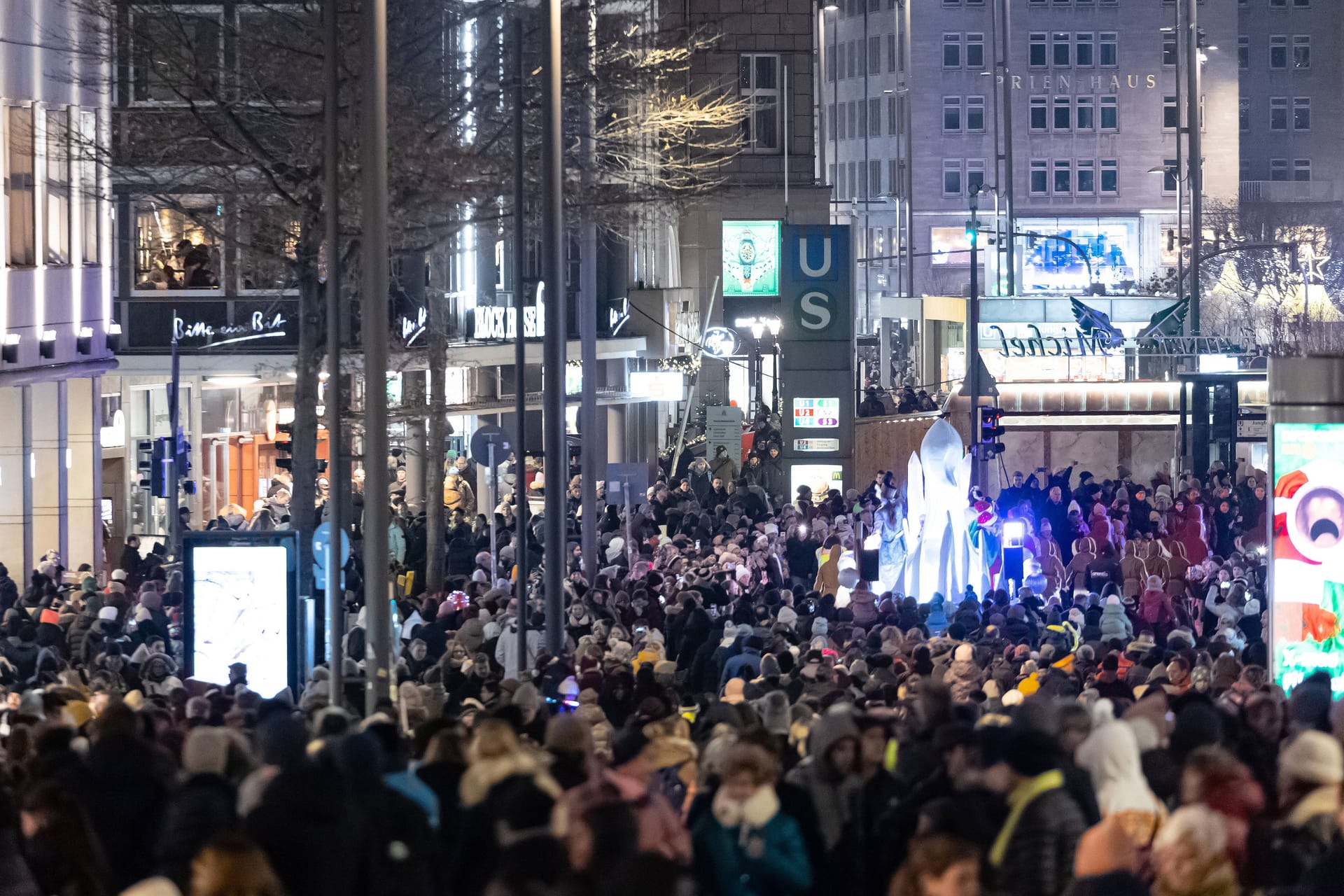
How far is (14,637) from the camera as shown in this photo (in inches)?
782

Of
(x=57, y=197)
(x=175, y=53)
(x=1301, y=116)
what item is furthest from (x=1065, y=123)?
(x=175, y=53)

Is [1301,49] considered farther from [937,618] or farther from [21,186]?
[937,618]

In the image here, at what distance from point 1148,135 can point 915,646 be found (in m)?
91.1

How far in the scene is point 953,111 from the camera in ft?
348

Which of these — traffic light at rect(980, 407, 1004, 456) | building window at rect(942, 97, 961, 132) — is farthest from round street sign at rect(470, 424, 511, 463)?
building window at rect(942, 97, 961, 132)

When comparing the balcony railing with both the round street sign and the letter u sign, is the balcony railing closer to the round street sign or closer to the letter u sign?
the letter u sign

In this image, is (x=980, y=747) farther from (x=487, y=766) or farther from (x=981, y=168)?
(x=981, y=168)

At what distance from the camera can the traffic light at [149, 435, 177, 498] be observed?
31.2m

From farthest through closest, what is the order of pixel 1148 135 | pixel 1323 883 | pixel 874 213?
pixel 874 213 → pixel 1148 135 → pixel 1323 883

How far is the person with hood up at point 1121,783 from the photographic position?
9531 mm

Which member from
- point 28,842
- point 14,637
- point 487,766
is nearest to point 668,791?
point 487,766

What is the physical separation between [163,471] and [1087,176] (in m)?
79.9

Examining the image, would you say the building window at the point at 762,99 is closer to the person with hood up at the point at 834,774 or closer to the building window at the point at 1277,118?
the building window at the point at 1277,118

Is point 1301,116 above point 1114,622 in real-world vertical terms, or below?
above
